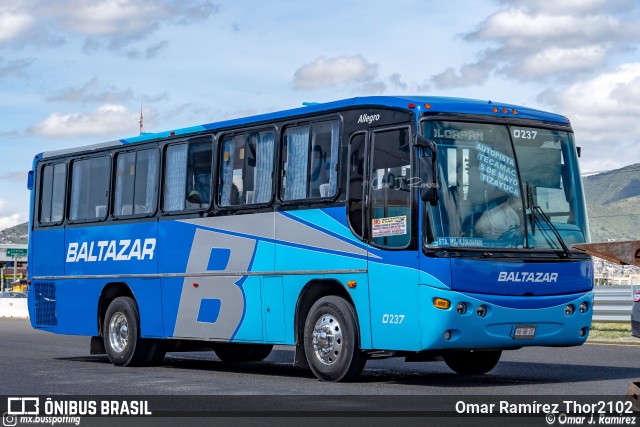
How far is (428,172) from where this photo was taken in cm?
1387

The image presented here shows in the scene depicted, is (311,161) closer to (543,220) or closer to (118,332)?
(543,220)

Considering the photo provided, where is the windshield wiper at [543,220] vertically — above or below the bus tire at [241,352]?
above

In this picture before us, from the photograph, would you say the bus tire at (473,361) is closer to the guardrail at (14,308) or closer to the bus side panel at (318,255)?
the bus side panel at (318,255)

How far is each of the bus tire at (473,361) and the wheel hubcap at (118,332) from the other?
5.43m

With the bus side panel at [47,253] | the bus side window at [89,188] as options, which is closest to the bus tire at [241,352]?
the bus side window at [89,188]

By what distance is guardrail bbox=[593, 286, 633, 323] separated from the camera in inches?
1024

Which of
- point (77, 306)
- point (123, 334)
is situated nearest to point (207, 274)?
point (123, 334)

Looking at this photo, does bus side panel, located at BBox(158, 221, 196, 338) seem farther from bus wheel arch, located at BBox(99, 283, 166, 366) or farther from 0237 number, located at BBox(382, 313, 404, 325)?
0237 number, located at BBox(382, 313, 404, 325)

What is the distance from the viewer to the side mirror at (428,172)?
13.8 metres

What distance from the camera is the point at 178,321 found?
1798cm

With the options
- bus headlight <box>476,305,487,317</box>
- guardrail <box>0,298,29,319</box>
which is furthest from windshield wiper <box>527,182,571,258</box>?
guardrail <box>0,298,29,319</box>

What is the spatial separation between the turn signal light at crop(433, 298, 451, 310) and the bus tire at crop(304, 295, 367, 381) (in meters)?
1.26

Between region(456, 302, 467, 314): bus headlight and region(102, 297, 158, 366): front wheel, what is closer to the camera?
region(456, 302, 467, 314): bus headlight

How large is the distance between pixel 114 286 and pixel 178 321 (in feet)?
7.09
